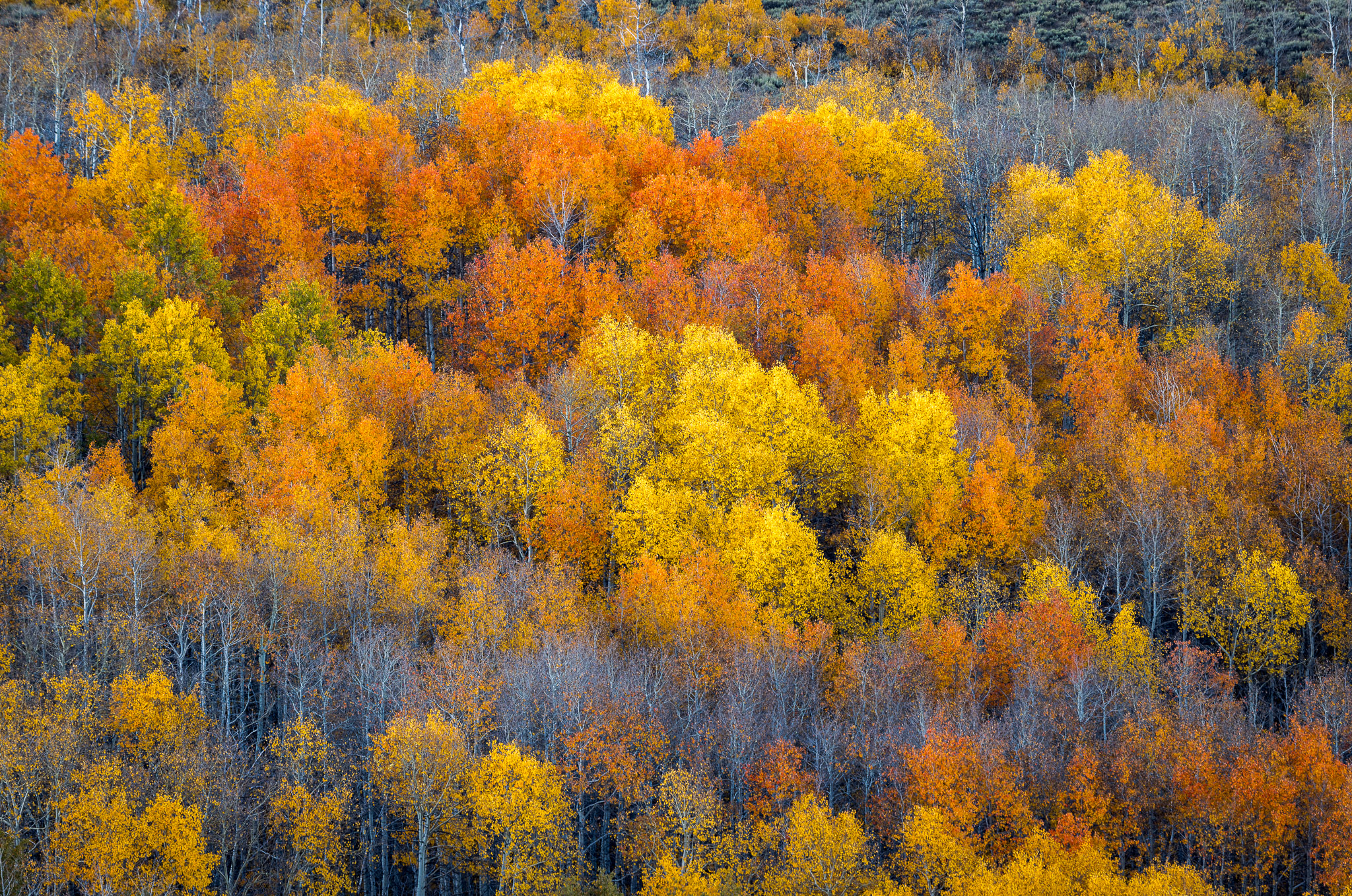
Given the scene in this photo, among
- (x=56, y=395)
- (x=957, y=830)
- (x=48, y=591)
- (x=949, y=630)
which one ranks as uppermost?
(x=56, y=395)

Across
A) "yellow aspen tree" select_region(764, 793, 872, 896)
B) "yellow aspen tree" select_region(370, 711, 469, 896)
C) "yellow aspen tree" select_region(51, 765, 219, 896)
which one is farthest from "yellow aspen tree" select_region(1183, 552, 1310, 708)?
"yellow aspen tree" select_region(51, 765, 219, 896)

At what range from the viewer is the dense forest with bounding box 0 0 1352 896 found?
144 feet

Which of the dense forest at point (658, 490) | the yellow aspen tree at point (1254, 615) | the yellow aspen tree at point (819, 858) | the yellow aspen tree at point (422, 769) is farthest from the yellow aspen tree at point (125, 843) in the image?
the yellow aspen tree at point (1254, 615)

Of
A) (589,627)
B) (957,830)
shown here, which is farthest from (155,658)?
(957,830)

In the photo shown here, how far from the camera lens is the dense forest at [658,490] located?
1727 inches

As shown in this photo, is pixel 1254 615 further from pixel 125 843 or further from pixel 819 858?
pixel 125 843

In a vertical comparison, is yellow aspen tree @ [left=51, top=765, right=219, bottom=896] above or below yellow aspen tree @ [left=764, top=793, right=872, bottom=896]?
above

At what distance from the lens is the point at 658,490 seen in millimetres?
58062

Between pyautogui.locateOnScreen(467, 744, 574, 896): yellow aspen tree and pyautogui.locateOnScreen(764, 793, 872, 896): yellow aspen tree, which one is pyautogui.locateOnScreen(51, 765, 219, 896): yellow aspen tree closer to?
pyautogui.locateOnScreen(467, 744, 574, 896): yellow aspen tree

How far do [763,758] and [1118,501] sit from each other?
26444 millimetres

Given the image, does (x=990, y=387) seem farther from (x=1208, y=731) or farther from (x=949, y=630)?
(x=1208, y=731)

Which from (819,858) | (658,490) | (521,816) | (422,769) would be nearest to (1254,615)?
(819,858)

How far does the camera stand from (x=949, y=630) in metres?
53.0

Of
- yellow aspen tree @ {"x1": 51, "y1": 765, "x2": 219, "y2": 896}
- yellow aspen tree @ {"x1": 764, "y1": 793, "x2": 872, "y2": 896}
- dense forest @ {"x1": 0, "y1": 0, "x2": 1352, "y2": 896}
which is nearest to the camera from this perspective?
yellow aspen tree @ {"x1": 51, "y1": 765, "x2": 219, "y2": 896}
